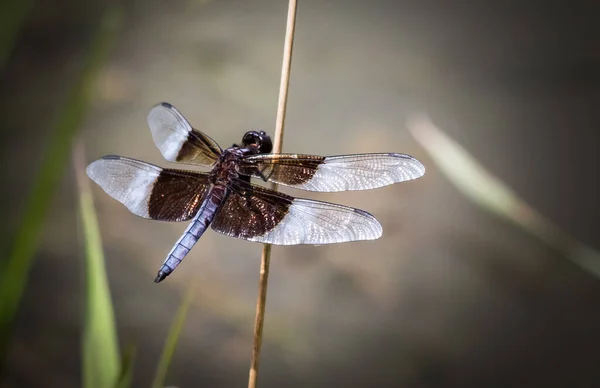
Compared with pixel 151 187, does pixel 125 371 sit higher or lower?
lower

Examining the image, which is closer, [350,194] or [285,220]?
[285,220]

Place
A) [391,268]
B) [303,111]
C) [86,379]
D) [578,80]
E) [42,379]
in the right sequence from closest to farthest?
[86,379], [42,379], [391,268], [303,111], [578,80]

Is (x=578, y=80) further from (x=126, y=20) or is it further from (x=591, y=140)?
(x=126, y=20)

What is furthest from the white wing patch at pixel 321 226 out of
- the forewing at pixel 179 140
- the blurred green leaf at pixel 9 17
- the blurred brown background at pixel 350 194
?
the blurred brown background at pixel 350 194

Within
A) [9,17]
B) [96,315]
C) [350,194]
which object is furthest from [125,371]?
[350,194]

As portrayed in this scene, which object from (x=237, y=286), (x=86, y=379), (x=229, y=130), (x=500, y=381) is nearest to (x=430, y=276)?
(x=500, y=381)

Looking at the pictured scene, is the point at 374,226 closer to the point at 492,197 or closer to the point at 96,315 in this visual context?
the point at 492,197

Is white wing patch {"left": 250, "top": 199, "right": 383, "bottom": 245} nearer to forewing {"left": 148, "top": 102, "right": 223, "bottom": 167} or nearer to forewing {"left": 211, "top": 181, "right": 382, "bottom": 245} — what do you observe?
forewing {"left": 211, "top": 181, "right": 382, "bottom": 245}

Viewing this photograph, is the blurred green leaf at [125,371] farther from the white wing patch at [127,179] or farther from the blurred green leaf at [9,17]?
the blurred green leaf at [9,17]
